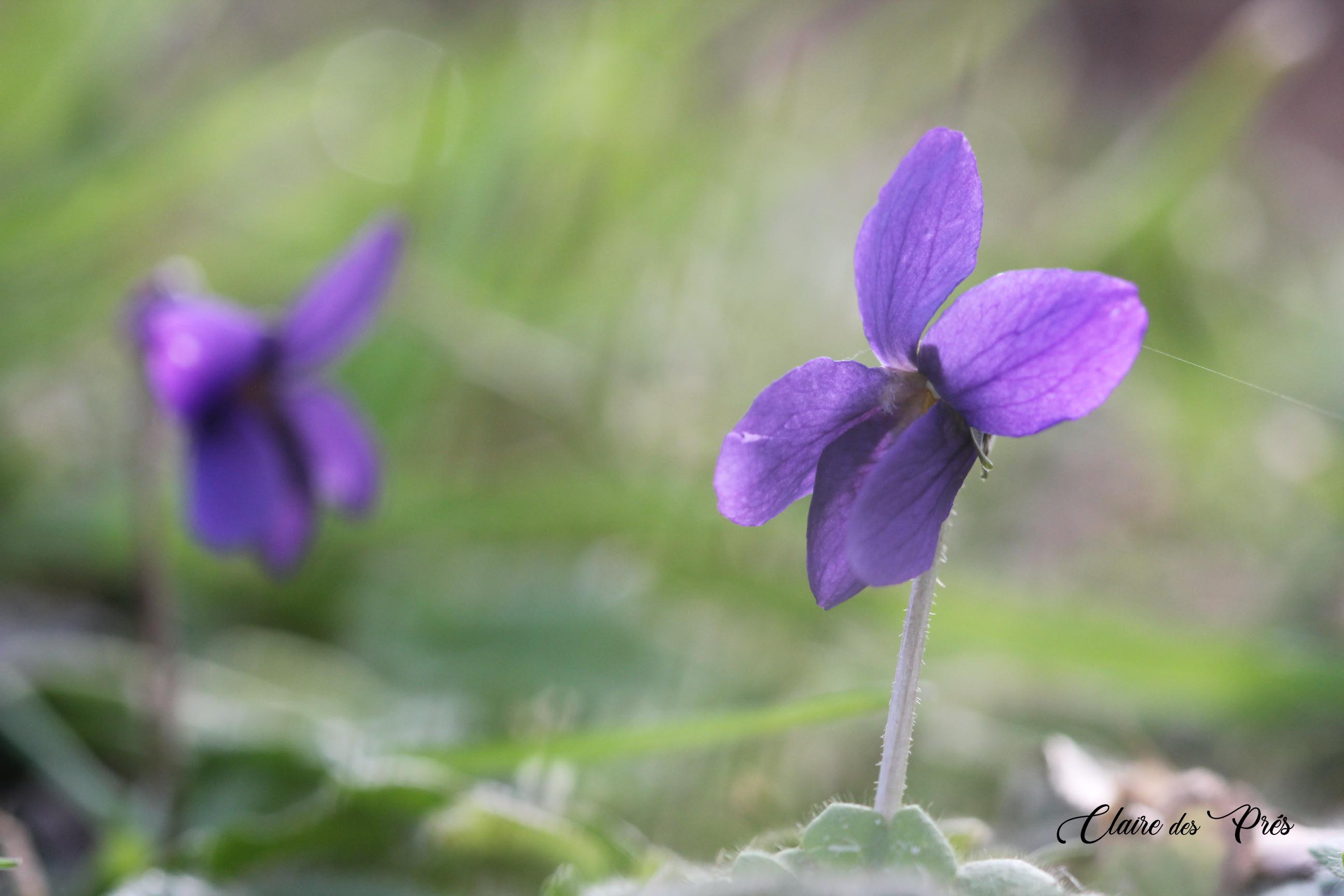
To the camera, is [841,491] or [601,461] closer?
[841,491]

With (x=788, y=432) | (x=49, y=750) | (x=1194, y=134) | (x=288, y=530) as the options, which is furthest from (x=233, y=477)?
(x=1194, y=134)

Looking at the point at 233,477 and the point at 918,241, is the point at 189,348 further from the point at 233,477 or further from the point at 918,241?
the point at 918,241

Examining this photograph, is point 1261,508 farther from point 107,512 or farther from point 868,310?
point 107,512

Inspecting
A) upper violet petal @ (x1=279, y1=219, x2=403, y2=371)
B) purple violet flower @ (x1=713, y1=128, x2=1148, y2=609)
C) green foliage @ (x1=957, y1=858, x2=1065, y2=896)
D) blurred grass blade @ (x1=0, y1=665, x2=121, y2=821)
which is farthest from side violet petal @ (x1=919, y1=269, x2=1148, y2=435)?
blurred grass blade @ (x1=0, y1=665, x2=121, y2=821)

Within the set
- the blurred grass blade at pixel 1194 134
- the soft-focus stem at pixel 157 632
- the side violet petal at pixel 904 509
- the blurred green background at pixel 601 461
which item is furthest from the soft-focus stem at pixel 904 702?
the blurred grass blade at pixel 1194 134

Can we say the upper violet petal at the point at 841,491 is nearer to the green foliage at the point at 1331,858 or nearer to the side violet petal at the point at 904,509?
the side violet petal at the point at 904,509

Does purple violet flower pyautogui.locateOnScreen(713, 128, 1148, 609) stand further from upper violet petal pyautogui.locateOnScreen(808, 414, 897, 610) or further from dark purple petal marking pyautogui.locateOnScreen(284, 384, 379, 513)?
dark purple petal marking pyautogui.locateOnScreen(284, 384, 379, 513)

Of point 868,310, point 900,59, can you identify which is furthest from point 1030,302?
point 900,59
